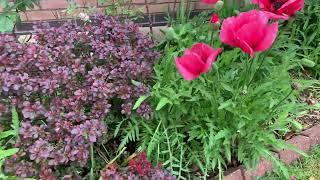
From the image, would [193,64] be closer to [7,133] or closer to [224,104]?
[224,104]

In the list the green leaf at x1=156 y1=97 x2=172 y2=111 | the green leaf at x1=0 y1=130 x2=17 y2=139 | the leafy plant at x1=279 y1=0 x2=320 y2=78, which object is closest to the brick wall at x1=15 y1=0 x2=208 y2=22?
the leafy plant at x1=279 y1=0 x2=320 y2=78

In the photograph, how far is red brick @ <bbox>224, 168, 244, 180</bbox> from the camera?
7.85ft

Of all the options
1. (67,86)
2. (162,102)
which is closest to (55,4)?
(67,86)

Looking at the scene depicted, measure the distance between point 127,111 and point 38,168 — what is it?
48cm

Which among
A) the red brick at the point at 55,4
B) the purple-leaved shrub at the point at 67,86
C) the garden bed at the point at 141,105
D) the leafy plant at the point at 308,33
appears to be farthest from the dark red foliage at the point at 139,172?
the red brick at the point at 55,4

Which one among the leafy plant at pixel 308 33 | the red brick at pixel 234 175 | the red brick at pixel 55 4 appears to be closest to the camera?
the red brick at pixel 234 175

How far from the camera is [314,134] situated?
8.89 ft

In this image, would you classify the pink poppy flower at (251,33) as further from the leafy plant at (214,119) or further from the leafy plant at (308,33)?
the leafy plant at (308,33)

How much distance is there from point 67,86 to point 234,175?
102cm

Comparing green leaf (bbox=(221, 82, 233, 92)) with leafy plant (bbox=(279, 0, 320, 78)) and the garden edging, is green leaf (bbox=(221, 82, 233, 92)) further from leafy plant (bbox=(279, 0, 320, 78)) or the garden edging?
leafy plant (bbox=(279, 0, 320, 78))

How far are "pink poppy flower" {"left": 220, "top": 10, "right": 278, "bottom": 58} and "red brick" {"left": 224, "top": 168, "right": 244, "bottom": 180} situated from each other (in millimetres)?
886

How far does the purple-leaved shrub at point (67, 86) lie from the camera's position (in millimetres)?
1930

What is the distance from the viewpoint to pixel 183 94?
224 cm

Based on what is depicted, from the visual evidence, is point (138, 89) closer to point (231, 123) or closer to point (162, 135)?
point (162, 135)
